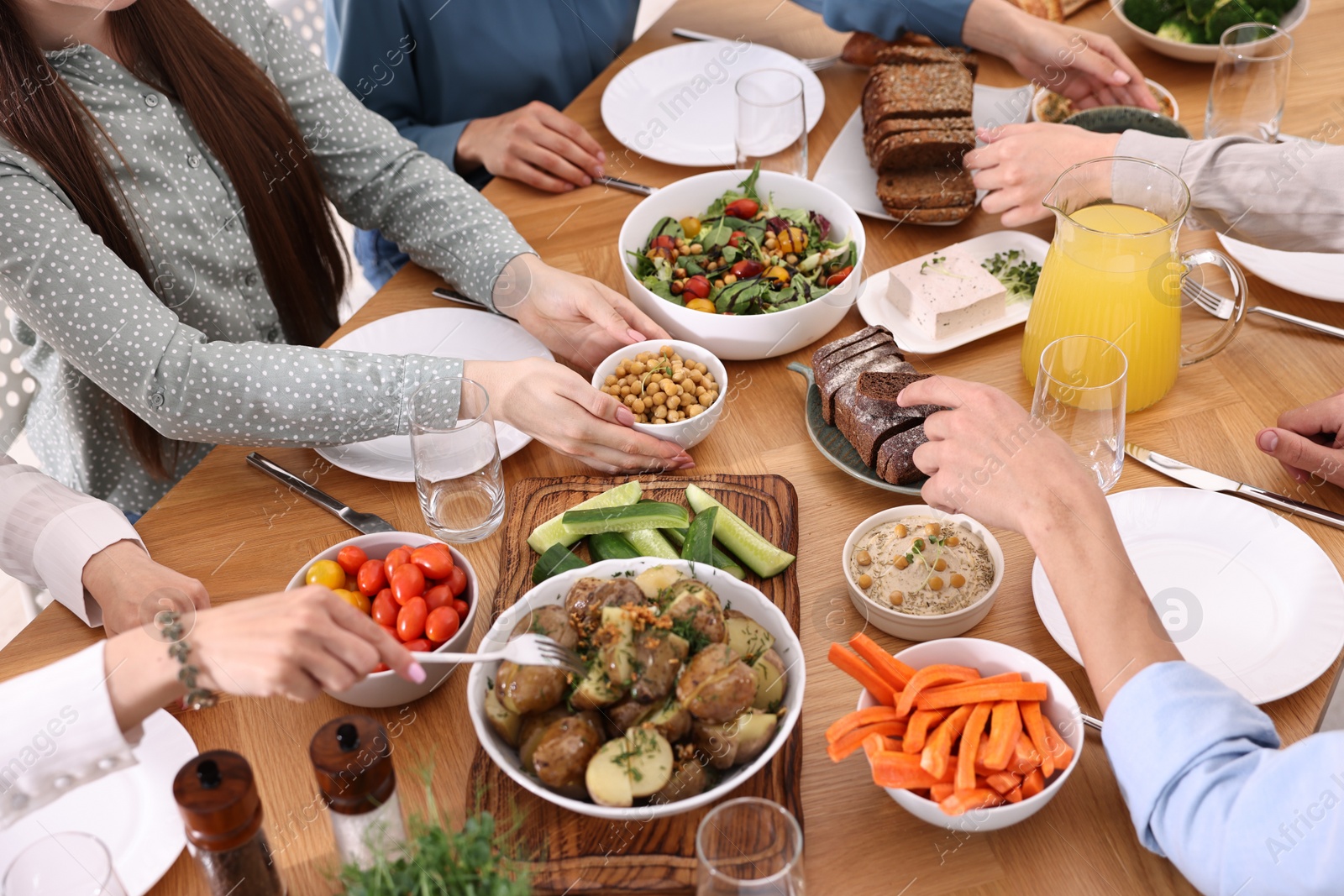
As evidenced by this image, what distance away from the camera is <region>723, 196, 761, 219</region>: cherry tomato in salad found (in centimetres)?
178

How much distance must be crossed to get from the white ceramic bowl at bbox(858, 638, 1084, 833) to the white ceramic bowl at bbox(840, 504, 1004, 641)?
0.08 metres

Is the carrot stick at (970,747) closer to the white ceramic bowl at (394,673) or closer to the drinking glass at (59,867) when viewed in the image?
the white ceramic bowl at (394,673)

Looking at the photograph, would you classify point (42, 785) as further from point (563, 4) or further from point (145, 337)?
point (563, 4)

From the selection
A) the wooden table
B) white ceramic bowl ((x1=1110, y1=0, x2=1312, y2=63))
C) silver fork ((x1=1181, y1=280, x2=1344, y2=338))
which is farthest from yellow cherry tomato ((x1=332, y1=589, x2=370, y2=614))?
white ceramic bowl ((x1=1110, y1=0, x2=1312, y2=63))

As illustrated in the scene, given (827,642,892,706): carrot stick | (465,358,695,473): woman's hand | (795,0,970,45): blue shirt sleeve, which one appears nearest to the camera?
(827,642,892,706): carrot stick

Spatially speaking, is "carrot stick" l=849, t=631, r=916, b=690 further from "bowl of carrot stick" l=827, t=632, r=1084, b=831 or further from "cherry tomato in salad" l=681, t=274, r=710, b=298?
"cherry tomato in salad" l=681, t=274, r=710, b=298

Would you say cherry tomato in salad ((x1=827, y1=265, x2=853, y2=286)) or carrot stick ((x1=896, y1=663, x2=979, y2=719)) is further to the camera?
cherry tomato in salad ((x1=827, y1=265, x2=853, y2=286))

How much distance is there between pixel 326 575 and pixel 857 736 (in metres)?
0.64

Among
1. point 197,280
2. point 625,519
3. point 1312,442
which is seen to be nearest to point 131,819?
point 625,519

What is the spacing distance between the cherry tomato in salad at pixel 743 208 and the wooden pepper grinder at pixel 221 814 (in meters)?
1.18

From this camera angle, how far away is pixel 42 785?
1.02 meters

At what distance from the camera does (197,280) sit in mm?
1761

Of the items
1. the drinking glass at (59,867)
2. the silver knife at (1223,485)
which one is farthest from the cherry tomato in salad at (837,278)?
the drinking glass at (59,867)

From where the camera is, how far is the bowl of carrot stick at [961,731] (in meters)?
1.04
